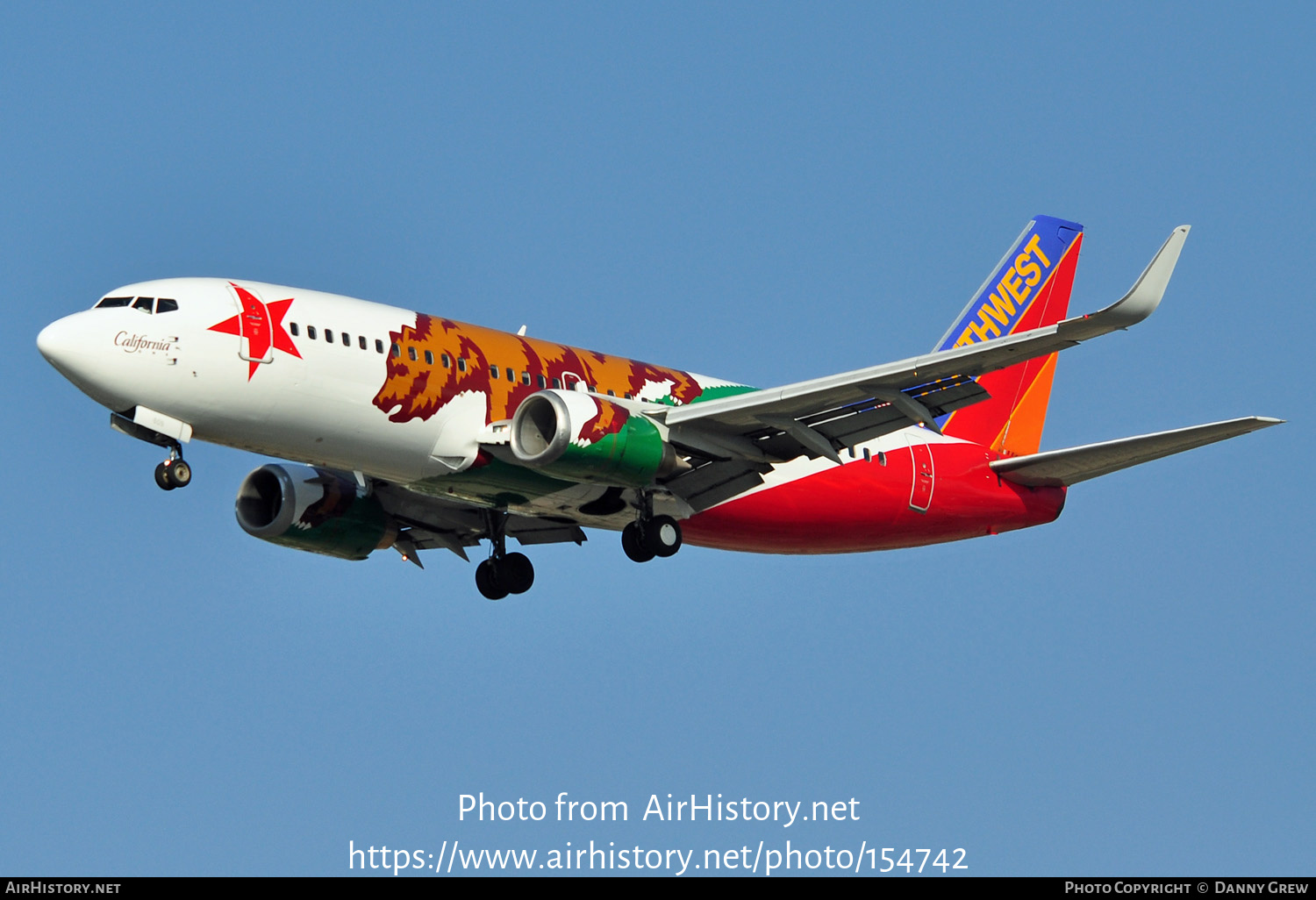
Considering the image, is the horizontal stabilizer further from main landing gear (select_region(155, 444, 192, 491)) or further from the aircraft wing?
main landing gear (select_region(155, 444, 192, 491))

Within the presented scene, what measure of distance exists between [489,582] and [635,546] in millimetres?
4682

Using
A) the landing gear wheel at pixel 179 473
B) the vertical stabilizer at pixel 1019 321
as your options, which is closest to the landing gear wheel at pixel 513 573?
the landing gear wheel at pixel 179 473

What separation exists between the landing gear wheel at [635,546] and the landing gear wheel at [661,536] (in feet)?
0.31

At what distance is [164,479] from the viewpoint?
29.7 metres

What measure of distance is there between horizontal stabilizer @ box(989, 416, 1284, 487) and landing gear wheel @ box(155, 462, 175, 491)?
59.5ft

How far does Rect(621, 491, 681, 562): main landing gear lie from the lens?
34.2 metres

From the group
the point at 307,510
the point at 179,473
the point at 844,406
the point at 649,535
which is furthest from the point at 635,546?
the point at 179,473

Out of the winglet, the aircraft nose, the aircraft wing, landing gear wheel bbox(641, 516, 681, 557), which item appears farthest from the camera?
landing gear wheel bbox(641, 516, 681, 557)

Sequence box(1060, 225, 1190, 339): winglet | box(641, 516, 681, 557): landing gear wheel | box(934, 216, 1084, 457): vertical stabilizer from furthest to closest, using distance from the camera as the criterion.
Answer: box(934, 216, 1084, 457): vertical stabilizer < box(641, 516, 681, 557): landing gear wheel < box(1060, 225, 1190, 339): winglet

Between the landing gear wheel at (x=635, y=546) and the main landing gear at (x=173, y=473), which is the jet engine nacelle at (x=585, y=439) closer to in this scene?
the landing gear wheel at (x=635, y=546)

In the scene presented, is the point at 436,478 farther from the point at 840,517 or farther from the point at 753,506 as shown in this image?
the point at 840,517

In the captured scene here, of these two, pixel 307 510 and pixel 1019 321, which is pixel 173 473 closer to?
pixel 307 510

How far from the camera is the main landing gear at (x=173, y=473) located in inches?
1169

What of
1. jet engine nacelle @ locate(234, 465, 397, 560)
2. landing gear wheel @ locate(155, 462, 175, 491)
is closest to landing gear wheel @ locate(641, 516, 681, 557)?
jet engine nacelle @ locate(234, 465, 397, 560)
